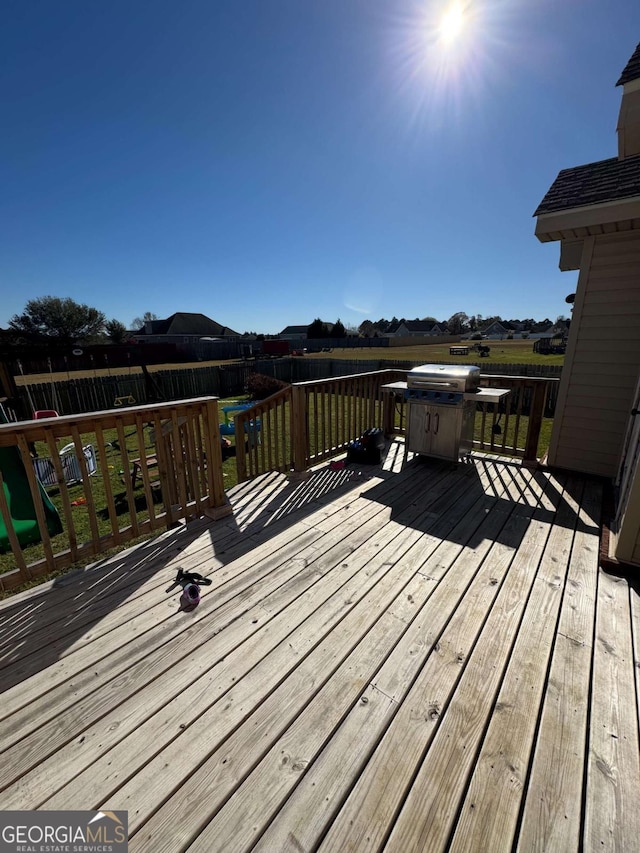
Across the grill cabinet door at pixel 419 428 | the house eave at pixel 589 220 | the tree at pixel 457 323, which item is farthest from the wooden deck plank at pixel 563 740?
the tree at pixel 457 323

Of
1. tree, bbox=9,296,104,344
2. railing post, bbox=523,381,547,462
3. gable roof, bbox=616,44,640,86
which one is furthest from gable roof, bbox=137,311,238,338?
gable roof, bbox=616,44,640,86

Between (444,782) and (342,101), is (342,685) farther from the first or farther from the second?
(342,101)

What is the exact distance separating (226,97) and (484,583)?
8295 mm

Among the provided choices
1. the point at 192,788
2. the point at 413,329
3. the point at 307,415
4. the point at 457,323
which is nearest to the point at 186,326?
the point at 307,415

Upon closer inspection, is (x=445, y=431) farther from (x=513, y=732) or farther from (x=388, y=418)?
(x=513, y=732)

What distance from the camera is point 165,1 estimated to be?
4.18 m

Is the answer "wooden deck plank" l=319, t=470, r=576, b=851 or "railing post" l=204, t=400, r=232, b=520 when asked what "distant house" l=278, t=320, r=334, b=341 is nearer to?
"railing post" l=204, t=400, r=232, b=520

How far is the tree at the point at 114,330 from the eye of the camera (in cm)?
4144

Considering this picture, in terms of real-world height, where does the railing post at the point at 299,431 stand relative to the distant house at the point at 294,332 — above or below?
below

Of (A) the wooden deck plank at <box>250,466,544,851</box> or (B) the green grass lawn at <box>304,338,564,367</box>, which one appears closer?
(A) the wooden deck plank at <box>250,466,544,851</box>

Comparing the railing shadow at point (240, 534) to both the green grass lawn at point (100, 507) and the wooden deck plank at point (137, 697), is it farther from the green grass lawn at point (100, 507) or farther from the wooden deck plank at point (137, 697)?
the green grass lawn at point (100, 507)

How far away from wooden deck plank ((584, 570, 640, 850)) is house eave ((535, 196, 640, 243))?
11.6 feet

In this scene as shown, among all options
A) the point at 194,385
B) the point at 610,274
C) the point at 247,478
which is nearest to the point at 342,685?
the point at 247,478

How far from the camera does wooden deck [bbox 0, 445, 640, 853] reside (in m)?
1.05
